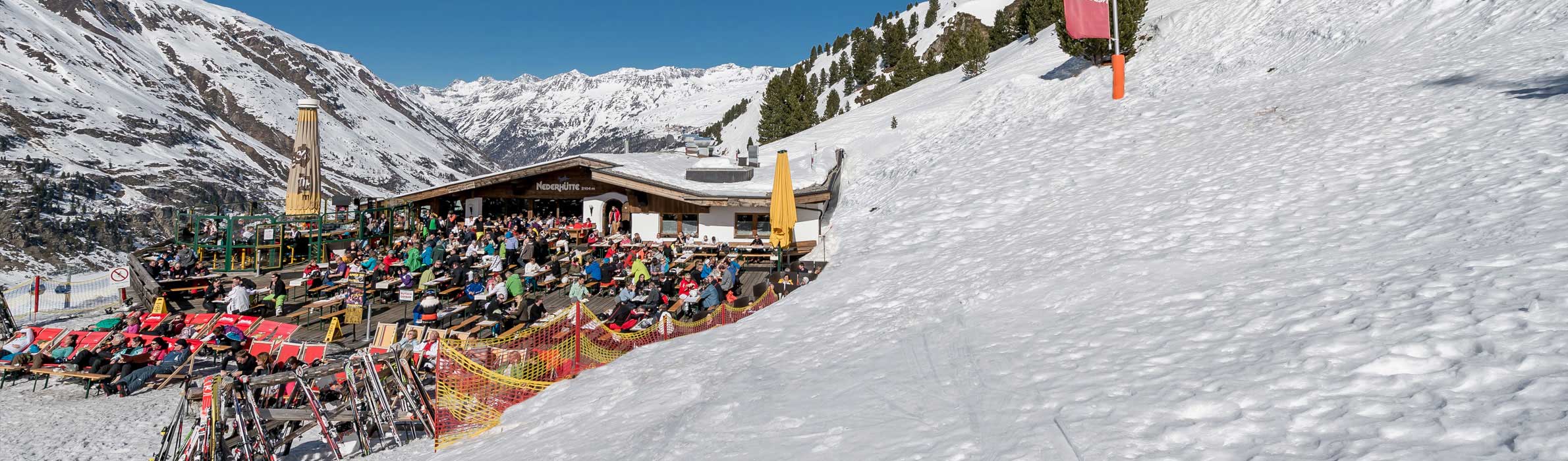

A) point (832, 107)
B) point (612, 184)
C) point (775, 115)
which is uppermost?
point (832, 107)

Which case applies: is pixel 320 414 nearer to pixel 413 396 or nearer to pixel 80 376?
pixel 413 396

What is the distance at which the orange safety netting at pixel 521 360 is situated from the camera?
349 inches

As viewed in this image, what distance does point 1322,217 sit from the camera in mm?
8969

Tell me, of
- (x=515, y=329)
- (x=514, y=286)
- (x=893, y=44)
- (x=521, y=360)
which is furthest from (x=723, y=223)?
(x=893, y=44)

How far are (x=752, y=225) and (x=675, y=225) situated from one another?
235cm

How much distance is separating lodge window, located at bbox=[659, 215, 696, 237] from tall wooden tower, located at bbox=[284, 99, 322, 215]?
916 centimetres

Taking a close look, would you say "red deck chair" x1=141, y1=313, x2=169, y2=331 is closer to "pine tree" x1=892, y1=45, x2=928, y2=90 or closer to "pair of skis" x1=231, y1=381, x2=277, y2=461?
"pair of skis" x1=231, y1=381, x2=277, y2=461

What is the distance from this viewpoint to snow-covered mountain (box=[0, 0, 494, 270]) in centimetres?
8325

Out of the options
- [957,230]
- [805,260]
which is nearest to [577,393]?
[957,230]

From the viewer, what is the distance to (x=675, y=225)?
76.8ft

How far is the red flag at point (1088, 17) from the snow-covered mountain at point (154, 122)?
2765 inches

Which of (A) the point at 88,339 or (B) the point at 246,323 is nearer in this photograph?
(A) the point at 88,339

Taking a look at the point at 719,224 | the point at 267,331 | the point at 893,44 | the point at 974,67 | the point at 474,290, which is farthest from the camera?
the point at 893,44

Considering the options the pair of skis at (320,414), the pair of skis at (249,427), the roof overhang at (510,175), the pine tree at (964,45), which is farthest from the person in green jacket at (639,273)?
the pine tree at (964,45)
